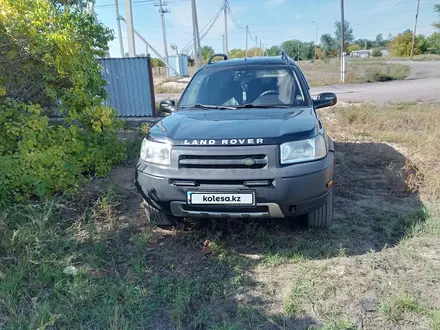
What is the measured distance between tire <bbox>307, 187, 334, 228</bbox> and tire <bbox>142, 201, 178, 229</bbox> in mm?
1237

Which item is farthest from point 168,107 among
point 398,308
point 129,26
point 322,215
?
point 129,26

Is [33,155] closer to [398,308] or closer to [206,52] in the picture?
[398,308]

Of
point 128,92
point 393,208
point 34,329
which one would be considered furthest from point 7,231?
point 128,92

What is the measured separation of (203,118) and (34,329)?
6.67ft

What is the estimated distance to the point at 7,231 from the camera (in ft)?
9.53

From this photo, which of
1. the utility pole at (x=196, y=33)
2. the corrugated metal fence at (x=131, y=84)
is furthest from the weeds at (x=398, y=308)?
the utility pole at (x=196, y=33)

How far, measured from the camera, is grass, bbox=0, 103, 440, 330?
6.93 ft

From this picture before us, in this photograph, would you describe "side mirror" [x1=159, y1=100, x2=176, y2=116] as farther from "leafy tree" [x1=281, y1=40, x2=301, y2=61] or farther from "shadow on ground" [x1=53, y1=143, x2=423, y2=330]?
"leafy tree" [x1=281, y1=40, x2=301, y2=61]

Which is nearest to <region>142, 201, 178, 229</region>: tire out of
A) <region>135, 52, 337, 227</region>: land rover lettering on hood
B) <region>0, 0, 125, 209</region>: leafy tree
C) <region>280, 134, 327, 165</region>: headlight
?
<region>135, 52, 337, 227</region>: land rover lettering on hood

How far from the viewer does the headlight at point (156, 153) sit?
8.78 ft

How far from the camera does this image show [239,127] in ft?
8.89

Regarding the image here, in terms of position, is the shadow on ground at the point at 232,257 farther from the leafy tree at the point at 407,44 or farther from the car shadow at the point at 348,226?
the leafy tree at the point at 407,44

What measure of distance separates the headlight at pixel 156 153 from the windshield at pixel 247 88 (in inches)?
39.4

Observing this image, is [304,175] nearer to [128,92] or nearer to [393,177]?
[393,177]
